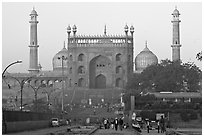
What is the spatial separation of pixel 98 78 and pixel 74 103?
1840cm

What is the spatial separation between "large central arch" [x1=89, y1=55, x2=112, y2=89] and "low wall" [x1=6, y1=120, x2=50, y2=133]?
5312cm

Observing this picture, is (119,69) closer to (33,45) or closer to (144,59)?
(144,59)

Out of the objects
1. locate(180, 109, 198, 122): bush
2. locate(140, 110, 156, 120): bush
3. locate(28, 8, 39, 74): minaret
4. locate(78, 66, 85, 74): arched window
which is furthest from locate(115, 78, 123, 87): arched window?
locate(180, 109, 198, 122): bush

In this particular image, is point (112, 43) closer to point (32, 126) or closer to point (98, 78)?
point (98, 78)

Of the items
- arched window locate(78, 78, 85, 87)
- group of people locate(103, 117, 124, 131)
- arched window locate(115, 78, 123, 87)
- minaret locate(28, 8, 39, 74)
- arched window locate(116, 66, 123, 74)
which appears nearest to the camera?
group of people locate(103, 117, 124, 131)

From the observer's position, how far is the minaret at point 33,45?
99250 millimetres

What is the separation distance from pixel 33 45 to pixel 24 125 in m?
65.1

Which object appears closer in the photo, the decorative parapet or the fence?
the fence

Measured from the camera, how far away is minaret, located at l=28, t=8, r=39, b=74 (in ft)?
326

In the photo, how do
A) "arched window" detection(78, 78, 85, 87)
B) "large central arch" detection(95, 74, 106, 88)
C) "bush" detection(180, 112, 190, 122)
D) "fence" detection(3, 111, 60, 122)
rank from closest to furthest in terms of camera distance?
"fence" detection(3, 111, 60, 122) → "bush" detection(180, 112, 190, 122) → "arched window" detection(78, 78, 85, 87) → "large central arch" detection(95, 74, 106, 88)

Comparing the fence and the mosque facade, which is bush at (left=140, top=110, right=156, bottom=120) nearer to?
the fence

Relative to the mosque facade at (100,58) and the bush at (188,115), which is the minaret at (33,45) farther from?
the bush at (188,115)

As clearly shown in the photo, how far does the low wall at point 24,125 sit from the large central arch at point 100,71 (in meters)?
53.1

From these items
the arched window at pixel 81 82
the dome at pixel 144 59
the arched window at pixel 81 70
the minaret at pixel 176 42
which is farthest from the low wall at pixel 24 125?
the dome at pixel 144 59
